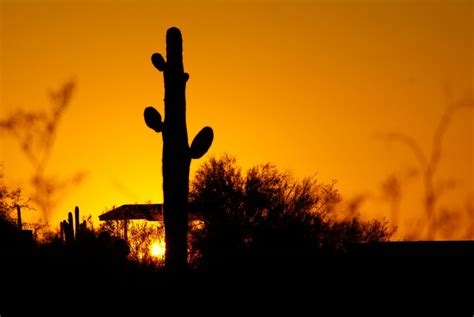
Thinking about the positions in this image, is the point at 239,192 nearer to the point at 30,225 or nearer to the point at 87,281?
the point at 30,225

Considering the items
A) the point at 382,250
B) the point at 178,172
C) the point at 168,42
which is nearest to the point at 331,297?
the point at 382,250

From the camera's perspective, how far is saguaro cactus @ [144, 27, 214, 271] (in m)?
16.8

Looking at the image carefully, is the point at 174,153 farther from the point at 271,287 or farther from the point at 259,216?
the point at 259,216

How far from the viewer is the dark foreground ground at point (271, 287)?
18.7 meters

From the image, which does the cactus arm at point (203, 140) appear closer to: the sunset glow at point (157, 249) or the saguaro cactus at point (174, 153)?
the saguaro cactus at point (174, 153)

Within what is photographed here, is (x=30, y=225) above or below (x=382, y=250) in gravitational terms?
above

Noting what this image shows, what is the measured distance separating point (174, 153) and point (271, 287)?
5330 millimetres

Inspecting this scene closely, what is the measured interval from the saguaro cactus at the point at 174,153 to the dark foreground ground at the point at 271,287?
62 centimetres

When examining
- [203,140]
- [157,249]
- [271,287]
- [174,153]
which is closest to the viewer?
[203,140]

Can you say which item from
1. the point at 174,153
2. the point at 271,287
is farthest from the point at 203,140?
the point at 271,287

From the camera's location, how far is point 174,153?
16781mm

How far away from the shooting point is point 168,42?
17.0 m

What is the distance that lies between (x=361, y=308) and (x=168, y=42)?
670 centimetres

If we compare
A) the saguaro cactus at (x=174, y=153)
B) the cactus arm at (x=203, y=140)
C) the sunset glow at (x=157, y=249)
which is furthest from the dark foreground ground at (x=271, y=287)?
the sunset glow at (x=157, y=249)
